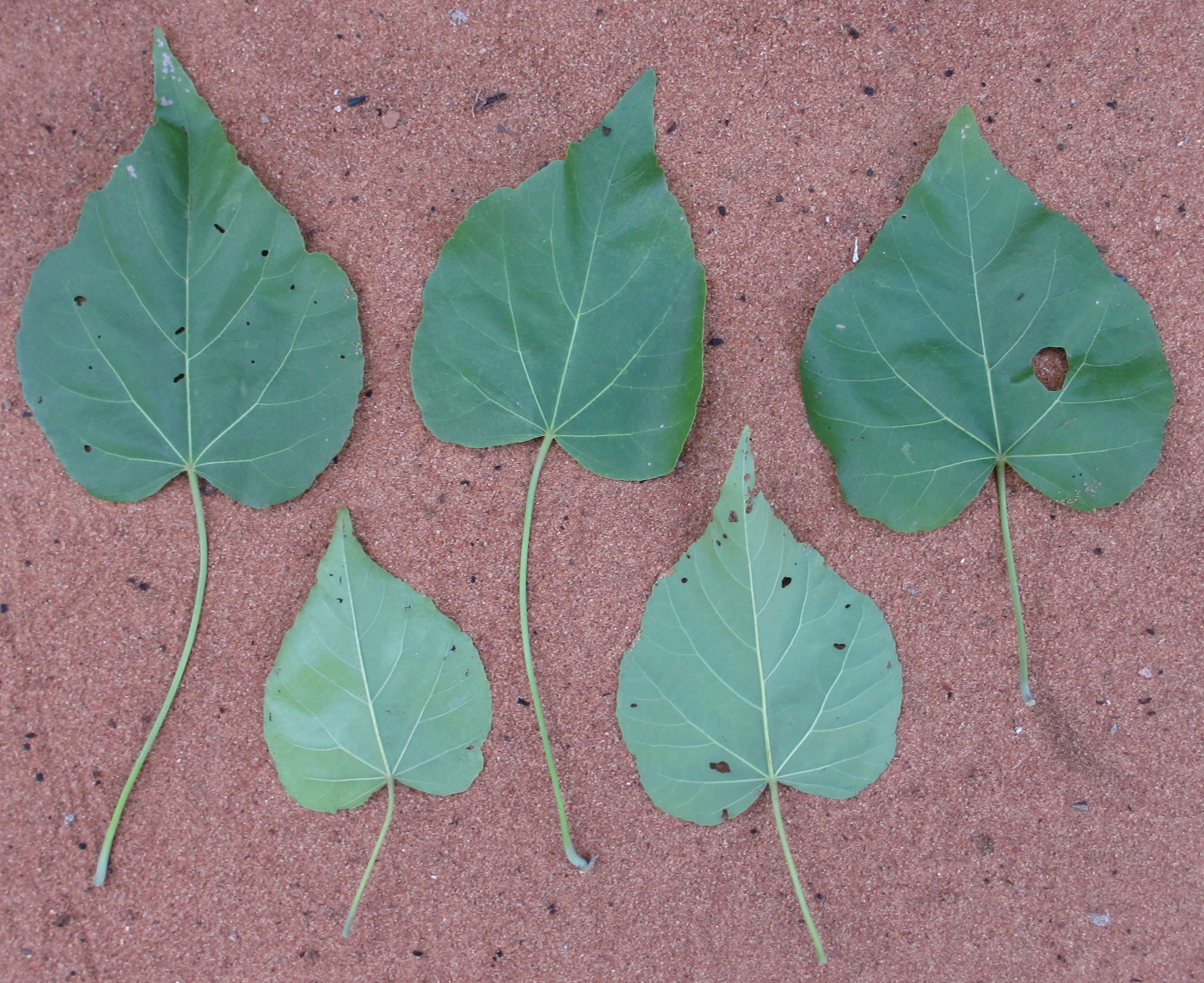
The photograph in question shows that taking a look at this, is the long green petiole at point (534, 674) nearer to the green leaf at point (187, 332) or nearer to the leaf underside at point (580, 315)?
the leaf underside at point (580, 315)

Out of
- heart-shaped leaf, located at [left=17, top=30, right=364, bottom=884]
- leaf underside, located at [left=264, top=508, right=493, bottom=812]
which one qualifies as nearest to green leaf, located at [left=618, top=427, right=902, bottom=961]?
leaf underside, located at [left=264, top=508, right=493, bottom=812]

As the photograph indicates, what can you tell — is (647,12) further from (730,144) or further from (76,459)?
(76,459)

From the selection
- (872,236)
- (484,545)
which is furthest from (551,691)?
(872,236)

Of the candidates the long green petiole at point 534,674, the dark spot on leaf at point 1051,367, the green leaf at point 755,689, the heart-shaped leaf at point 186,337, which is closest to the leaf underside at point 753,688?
the green leaf at point 755,689

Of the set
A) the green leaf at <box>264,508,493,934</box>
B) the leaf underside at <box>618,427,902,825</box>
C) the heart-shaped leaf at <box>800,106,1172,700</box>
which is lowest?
the green leaf at <box>264,508,493,934</box>

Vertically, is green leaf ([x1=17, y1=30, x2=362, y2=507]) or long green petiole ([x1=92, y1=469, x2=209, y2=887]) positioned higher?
green leaf ([x1=17, y1=30, x2=362, y2=507])

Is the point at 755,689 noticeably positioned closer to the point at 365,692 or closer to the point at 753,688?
the point at 753,688

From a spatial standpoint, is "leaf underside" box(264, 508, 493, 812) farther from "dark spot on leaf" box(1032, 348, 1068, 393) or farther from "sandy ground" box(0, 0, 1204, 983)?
"dark spot on leaf" box(1032, 348, 1068, 393)
